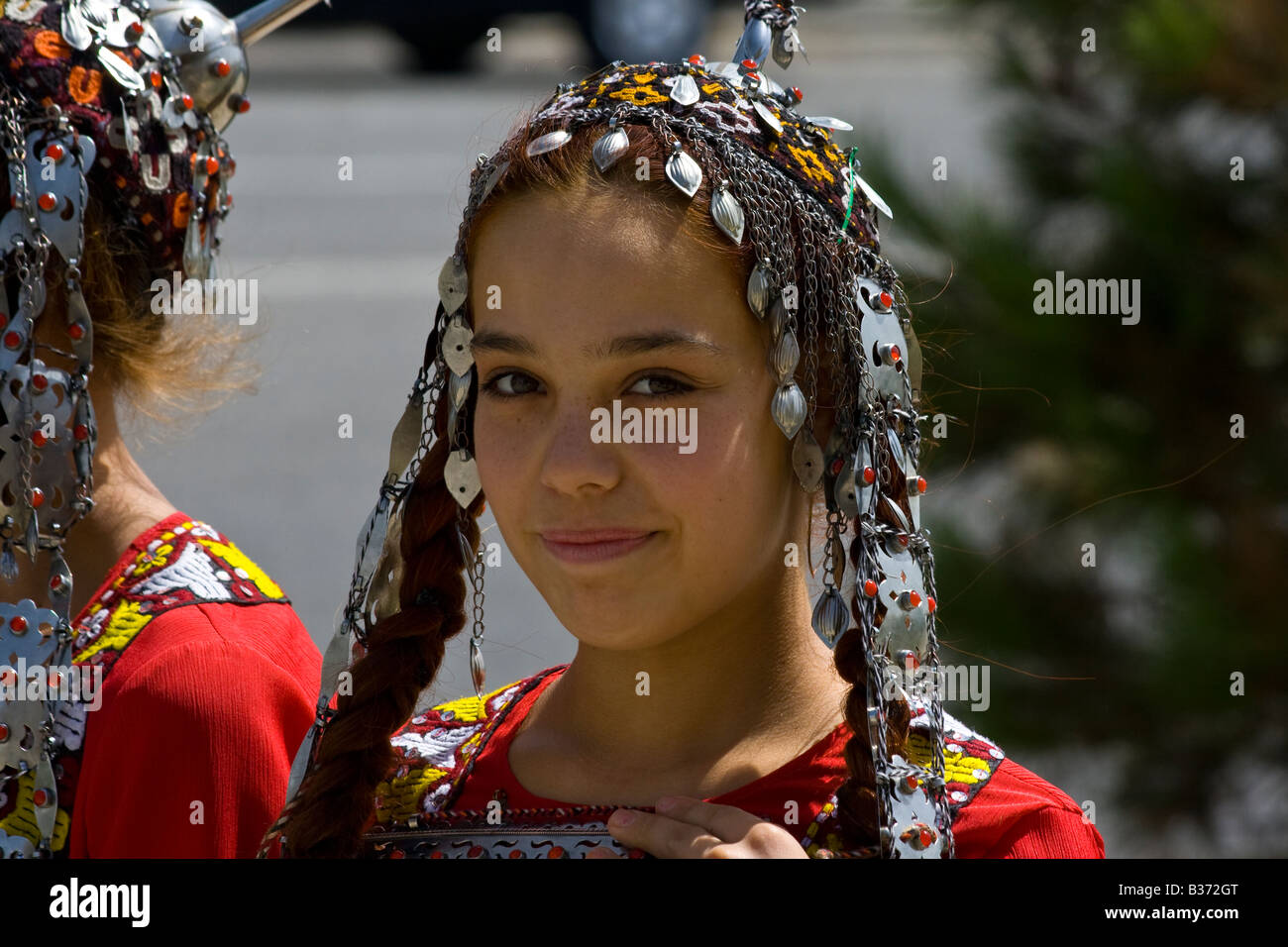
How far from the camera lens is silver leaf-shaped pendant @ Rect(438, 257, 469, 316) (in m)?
1.70

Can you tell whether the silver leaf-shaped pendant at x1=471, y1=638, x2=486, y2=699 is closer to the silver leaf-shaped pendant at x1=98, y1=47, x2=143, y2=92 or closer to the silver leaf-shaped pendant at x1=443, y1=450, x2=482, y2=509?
the silver leaf-shaped pendant at x1=443, y1=450, x2=482, y2=509

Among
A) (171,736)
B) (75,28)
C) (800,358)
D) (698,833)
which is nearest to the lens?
(698,833)

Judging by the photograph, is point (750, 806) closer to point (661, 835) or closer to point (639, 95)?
point (661, 835)

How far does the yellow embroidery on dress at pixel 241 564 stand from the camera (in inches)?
81.0

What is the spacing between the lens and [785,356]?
1.55 metres

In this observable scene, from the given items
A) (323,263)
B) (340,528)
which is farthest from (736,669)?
(323,263)

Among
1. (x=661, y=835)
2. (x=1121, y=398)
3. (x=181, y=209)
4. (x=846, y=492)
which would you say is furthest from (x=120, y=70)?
(x=1121, y=398)

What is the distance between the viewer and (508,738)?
68.8 inches

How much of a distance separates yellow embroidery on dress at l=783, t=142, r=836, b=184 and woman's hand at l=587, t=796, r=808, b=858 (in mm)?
650

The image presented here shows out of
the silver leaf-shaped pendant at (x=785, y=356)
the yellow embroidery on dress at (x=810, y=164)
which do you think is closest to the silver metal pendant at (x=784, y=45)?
Answer: the yellow embroidery on dress at (x=810, y=164)

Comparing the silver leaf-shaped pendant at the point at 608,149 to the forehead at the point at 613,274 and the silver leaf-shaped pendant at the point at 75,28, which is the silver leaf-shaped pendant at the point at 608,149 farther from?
the silver leaf-shaped pendant at the point at 75,28

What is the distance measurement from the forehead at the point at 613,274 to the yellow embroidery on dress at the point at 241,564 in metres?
0.65

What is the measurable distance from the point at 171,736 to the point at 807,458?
787 mm
